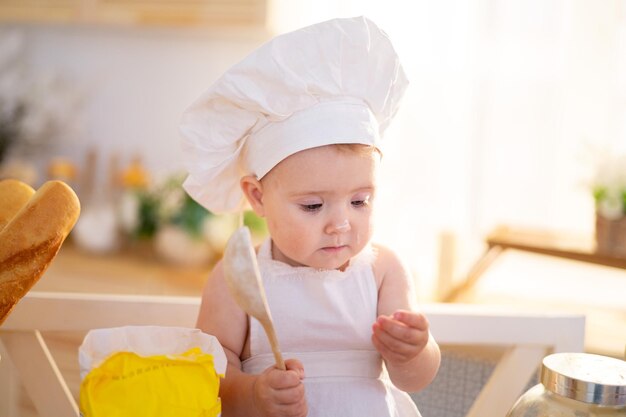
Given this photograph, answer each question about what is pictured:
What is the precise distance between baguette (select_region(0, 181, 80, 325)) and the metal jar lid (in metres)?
0.40

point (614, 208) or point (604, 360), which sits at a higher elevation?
point (604, 360)

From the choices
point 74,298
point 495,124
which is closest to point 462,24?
point 495,124

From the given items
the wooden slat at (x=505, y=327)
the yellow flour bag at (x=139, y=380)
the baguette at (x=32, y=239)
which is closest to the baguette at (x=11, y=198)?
the baguette at (x=32, y=239)

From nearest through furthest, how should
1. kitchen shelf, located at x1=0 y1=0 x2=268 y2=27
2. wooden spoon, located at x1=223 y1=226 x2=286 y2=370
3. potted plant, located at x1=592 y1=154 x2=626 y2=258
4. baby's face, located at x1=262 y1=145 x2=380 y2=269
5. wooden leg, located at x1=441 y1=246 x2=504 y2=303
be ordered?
wooden spoon, located at x1=223 y1=226 x2=286 y2=370, baby's face, located at x1=262 y1=145 x2=380 y2=269, potted plant, located at x1=592 y1=154 x2=626 y2=258, wooden leg, located at x1=441 y1=246 x2=504 y2=303, kitchen shelf, located at x1=0 y1=0 x2=268 y2=27

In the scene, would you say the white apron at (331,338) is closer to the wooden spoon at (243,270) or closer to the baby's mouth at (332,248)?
the baby's mouth at (332,248)

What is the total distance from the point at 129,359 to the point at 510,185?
8.31ft

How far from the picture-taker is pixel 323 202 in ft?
2.29

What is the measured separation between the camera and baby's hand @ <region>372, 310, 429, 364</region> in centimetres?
63

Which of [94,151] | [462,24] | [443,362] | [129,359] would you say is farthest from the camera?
[94,151]

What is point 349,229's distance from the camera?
0.70 m

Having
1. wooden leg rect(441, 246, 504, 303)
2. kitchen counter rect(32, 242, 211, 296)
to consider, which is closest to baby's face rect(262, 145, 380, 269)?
kitchen counter rect(32, 242, 211, 296)

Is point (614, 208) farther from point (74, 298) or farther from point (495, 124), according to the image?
point (74, 298)

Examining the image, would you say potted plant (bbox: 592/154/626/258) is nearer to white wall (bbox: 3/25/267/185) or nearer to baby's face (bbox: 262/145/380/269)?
white wall (bbox: 3/25/267/185)

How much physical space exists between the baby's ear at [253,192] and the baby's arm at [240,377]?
8 cm
